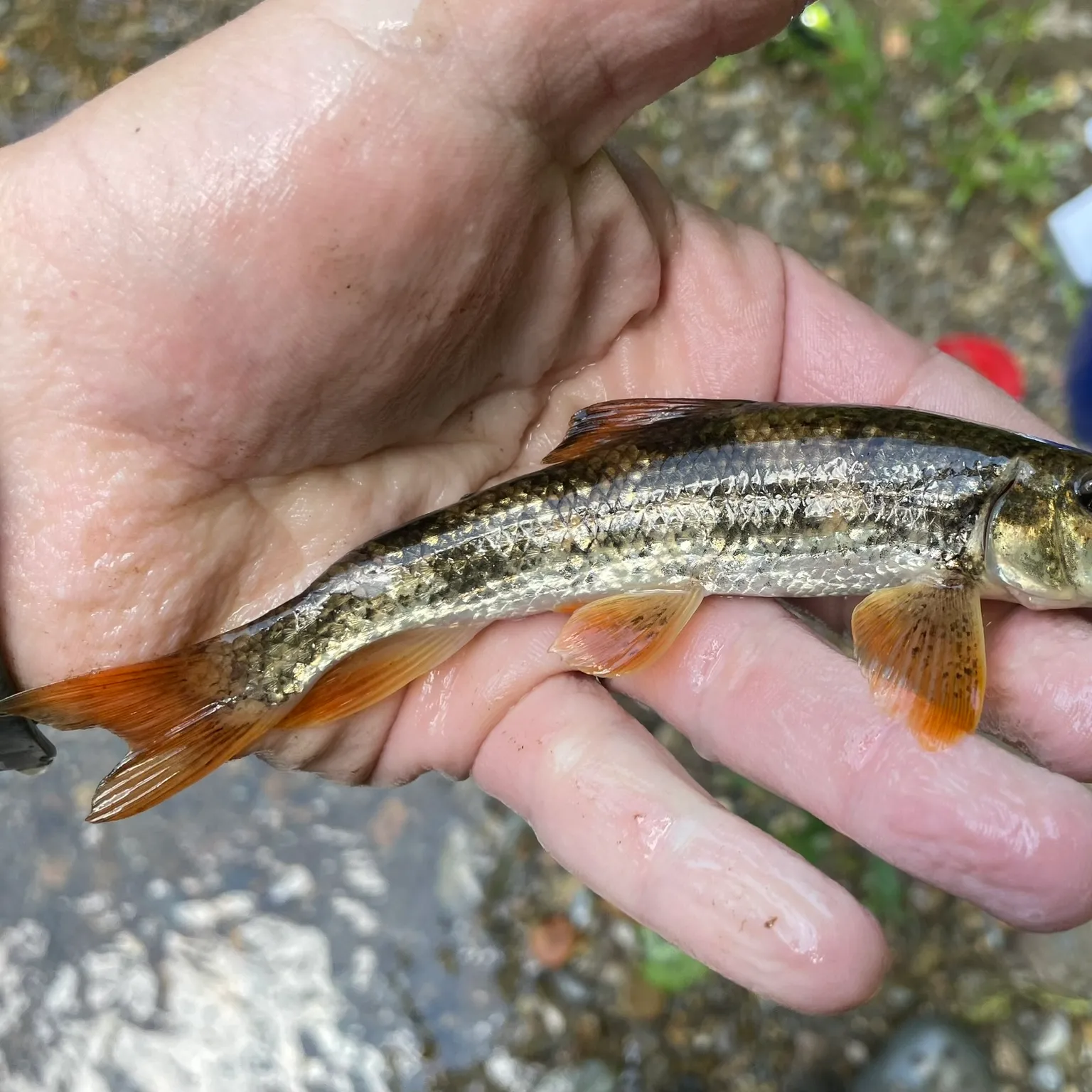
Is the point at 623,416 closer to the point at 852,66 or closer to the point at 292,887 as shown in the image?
the point at 292,887

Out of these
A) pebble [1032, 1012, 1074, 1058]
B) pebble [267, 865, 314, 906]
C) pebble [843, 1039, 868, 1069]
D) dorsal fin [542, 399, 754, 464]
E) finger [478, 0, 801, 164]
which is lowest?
pebble [1032, 1012, 1074, 1058]

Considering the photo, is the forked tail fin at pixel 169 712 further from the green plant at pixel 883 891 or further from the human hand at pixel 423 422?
the green plant at pixel 883 891

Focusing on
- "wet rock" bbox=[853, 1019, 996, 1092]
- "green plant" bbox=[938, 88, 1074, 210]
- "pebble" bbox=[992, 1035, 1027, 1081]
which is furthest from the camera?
"green plant" bbox=[938, 88, 1074, 210]

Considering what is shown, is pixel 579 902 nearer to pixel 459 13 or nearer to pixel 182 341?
pixel 182 341

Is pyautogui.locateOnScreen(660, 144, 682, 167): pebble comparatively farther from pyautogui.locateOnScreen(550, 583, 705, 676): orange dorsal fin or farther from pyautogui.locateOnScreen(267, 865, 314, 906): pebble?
pyautogui.locateOnScreen(267, 865, 314, 906): pebble

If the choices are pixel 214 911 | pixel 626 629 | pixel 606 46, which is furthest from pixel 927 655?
pixel 214 911

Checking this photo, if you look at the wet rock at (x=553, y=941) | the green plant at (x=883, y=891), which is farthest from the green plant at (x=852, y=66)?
the wet rock at (x=553, y=941)

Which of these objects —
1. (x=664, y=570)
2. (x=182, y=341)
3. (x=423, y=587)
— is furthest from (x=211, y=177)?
(x=664, y=570)

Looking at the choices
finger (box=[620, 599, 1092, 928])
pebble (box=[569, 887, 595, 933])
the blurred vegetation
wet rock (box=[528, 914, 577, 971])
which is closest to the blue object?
the blurred vegetation
